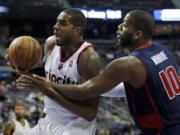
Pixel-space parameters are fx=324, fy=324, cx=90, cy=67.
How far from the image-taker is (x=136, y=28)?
9.63 ft

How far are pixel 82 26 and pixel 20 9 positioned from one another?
51.2 feet

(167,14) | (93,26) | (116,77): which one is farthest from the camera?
(93,26)

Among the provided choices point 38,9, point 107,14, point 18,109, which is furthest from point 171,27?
point 18,109

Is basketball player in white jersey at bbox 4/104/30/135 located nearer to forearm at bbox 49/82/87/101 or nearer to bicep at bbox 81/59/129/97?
forearm at bbox 49/82/87/101

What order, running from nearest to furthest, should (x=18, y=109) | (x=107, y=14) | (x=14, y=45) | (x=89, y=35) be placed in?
(x=14, y=45), (x=18, y=109), (x=107, y=14), (x=89, y=35)

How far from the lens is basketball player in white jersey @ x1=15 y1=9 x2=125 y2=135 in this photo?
326cm

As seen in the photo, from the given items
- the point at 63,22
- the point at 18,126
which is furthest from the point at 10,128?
the point at 63,22

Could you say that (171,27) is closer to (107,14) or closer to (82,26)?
(107,14)

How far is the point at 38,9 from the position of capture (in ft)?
60.4

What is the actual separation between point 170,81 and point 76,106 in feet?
2.92

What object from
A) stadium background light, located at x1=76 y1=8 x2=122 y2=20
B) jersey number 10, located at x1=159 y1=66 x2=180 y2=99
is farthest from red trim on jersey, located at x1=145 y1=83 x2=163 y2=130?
stadium background light, located at x1=76 y1=8 x2=122 y2=20

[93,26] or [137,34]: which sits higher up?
[137,34]

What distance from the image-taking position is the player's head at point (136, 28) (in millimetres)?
2934

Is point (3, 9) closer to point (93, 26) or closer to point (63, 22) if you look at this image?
point (93, 26)
